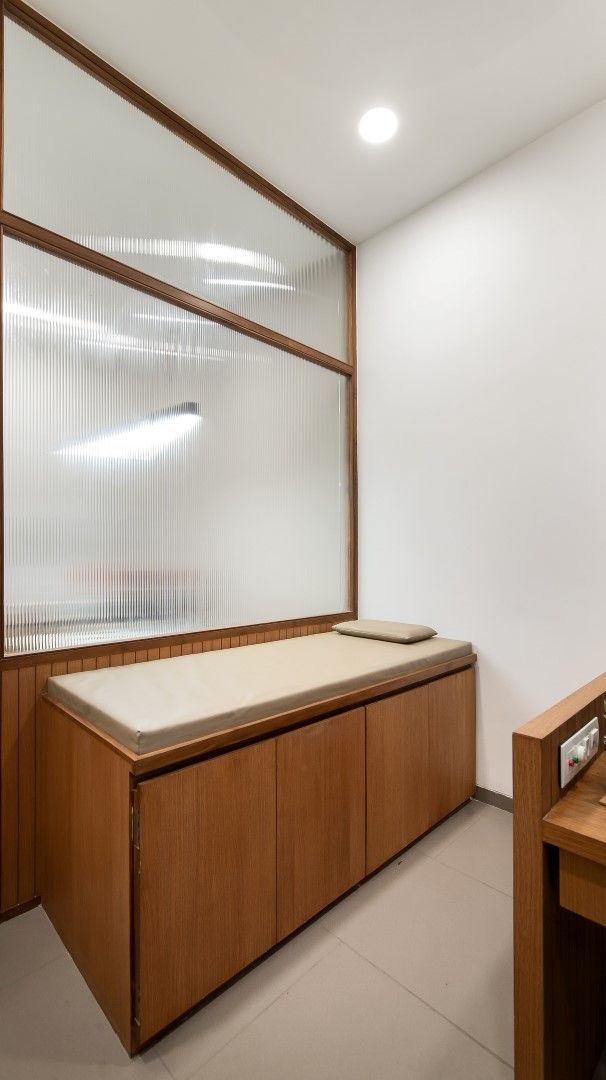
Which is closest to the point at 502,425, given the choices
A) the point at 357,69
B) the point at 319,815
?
the point at 357,69

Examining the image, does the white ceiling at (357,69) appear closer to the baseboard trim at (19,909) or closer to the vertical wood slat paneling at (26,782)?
the vertical wood slat paneling at (26,782)

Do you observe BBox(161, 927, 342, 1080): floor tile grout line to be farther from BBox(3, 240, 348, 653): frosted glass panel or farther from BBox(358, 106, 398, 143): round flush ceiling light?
BBox(358, 106, 398, 143): round flush ceiling light

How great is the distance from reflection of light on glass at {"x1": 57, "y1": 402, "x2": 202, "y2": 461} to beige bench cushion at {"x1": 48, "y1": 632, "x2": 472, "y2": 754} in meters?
0.78

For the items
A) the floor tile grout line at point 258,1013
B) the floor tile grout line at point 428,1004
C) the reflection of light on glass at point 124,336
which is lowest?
the floor tile grout line at point 428,1004

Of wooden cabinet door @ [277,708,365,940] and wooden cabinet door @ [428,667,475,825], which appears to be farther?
wooden cabinet door @ [428,667,475,825]

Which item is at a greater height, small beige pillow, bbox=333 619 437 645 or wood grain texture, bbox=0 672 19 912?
small beige pillow, bbox=333 619 437 645

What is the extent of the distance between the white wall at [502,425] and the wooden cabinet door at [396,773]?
49cm

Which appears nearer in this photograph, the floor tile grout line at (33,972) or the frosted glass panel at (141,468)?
the floor tile grout line at (33,972)

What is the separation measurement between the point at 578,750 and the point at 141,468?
5.50ft

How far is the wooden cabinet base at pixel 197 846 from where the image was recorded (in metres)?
1.14

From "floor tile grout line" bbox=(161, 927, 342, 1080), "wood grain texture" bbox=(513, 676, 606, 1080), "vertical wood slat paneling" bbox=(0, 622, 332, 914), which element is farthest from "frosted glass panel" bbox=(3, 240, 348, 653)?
"wood grain texture" bbox=(513, 676, 606, 1080)

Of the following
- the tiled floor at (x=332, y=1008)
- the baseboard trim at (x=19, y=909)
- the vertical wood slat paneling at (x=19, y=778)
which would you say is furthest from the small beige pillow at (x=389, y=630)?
the baseboard trim at (x=19, y=909)

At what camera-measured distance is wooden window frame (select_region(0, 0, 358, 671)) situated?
165 cm

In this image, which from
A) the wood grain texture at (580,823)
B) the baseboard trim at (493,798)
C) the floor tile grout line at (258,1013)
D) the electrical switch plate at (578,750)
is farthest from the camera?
the baseboard trim at (493,798)
